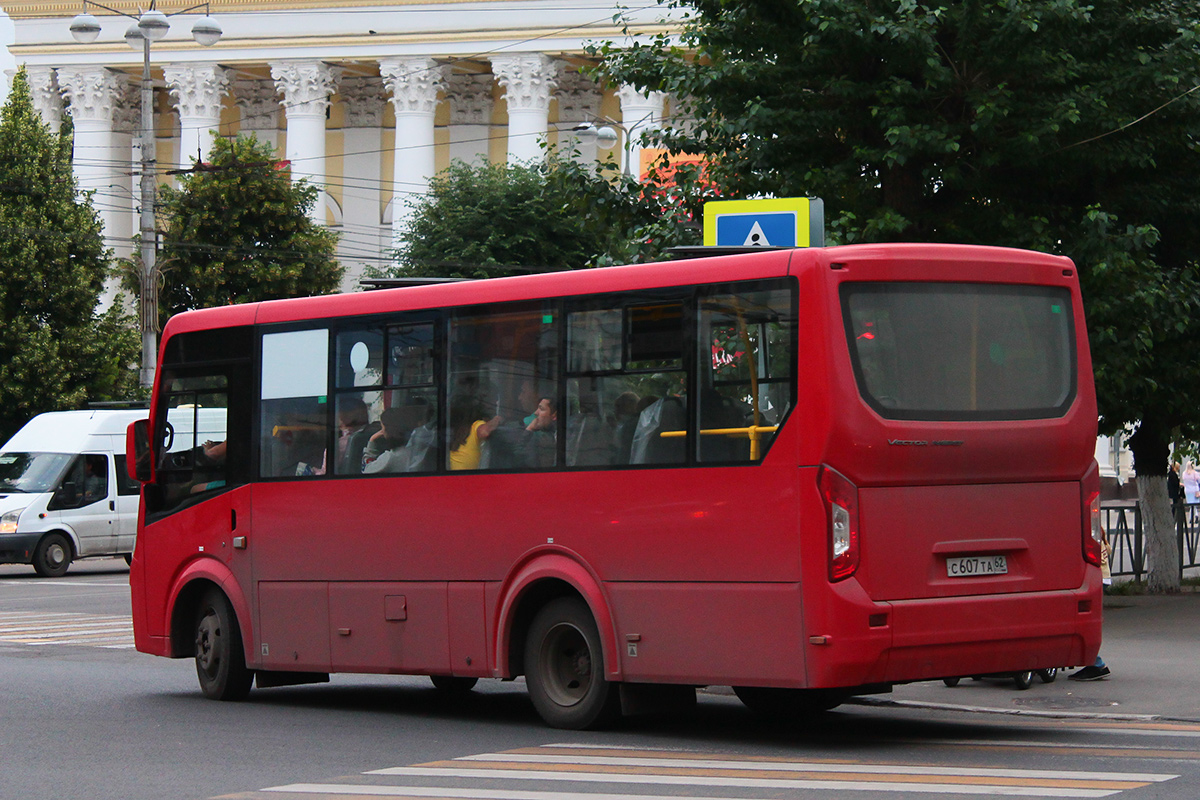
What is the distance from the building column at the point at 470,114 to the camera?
68062 millimetres

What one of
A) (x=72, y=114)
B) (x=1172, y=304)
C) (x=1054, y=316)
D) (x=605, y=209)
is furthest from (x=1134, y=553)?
(x=72, y=114)

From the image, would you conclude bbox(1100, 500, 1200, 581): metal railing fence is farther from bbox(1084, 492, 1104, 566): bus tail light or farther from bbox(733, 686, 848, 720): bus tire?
bbox(1084, 492, 1104, 566): bus tail light

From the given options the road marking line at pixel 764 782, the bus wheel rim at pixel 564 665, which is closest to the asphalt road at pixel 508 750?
the road marking line at pixel 764 782

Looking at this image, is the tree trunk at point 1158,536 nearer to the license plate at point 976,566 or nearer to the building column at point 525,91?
the license plate at point 976,566

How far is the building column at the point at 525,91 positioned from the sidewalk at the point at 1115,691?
156 ft

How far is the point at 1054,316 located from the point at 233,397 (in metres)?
5.88

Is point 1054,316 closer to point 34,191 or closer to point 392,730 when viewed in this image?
point 392,730

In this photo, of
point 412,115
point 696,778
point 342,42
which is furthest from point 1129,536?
point 342,42

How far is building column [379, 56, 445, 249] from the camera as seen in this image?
62438mm

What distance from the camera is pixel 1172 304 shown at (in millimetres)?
18125

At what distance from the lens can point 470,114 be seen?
226ft

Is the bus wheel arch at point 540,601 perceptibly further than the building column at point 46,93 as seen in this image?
No

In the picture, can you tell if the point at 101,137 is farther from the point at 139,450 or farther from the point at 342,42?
the point at 139,450

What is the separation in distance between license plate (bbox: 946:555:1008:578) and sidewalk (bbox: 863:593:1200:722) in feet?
7.40
